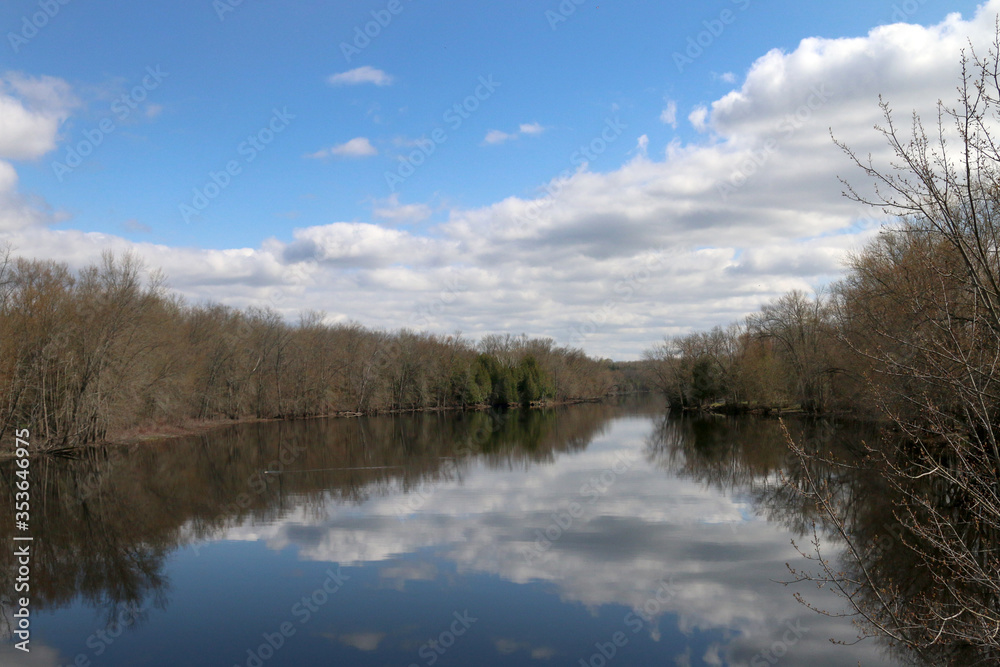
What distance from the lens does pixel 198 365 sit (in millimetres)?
44062

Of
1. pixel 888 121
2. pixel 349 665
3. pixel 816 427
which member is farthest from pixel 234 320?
pixel 888 121

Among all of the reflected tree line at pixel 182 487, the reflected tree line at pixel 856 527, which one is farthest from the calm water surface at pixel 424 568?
the reflected tree line at pixel 856 527

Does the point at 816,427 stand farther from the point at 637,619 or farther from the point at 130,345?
the point at 130,345

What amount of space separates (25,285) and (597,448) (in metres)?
27.2

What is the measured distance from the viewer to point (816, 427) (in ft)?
118

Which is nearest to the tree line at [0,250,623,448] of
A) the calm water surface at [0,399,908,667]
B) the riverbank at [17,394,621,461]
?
the riverbank at [17,394,621,461]

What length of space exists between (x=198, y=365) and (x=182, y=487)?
85.6 feet

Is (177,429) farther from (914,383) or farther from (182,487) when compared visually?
(914,383)

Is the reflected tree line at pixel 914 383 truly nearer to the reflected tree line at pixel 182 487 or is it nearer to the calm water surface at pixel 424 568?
the calm water surface at pixel 424 568

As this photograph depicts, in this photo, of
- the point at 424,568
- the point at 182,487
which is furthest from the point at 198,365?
the point at 424,568

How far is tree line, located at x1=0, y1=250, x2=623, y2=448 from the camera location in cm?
2850

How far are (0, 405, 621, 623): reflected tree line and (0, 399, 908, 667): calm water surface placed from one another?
98 millimetres

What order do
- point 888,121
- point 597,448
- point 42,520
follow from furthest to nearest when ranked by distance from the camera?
point 597,448
point 42,520
point 888,121

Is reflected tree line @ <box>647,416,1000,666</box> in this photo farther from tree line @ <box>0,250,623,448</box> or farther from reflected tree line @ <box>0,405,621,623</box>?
tree line @ <box>0,250,623,448</box>
